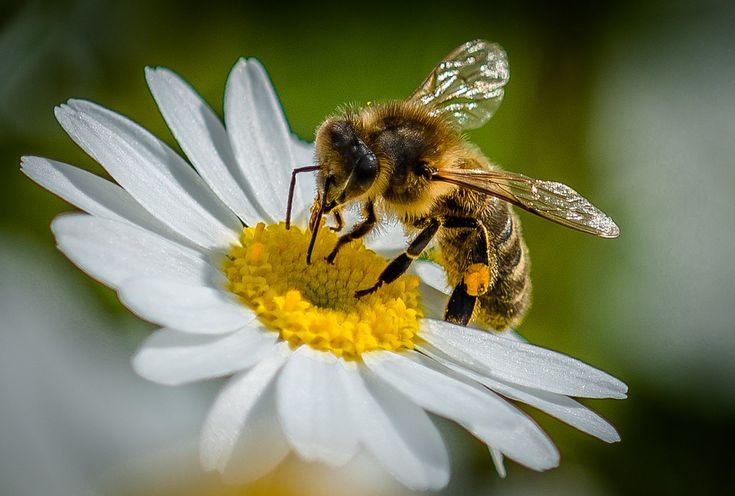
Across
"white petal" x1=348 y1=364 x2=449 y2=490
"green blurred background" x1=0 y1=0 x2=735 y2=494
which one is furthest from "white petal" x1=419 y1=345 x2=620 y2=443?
"green blurred background" x1=0 y1=0 x2=735 y2=494

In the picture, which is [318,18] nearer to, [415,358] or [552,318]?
[552,318]

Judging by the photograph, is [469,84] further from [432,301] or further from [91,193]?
[91,193]

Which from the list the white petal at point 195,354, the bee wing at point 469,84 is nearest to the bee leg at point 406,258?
the white petal at point 195,354

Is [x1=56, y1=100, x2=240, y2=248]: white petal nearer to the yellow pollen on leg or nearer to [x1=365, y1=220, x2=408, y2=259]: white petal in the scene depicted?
[x1=365, y1=220, x2=408, y2=259]: white petal

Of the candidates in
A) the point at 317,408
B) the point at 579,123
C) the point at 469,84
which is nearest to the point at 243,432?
the point at 317,408

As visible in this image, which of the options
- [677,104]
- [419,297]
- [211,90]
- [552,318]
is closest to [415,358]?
[419,297]
